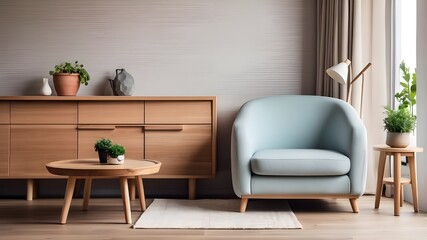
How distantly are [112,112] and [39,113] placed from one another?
0.57 m

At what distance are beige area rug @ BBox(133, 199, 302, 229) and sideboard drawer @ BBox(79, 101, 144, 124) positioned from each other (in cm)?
67

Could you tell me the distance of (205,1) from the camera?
4.93 m

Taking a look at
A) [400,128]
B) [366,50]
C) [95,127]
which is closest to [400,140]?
[400,128]

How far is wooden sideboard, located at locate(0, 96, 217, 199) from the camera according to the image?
4449 millimetres

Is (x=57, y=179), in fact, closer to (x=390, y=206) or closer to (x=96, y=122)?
(x=96, y=122)

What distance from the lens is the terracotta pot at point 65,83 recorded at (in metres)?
4.59

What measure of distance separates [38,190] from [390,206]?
2850mm

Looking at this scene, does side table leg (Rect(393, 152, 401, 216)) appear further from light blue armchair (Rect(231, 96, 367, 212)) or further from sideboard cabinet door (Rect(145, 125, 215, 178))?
sideboard cabinet door (Rect(145, 125, 215, 178))

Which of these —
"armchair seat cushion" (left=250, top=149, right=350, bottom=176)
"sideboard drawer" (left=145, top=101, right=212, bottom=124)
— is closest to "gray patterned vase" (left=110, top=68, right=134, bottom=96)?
"sideboard drawer" (left=145, top=101, right=212, bottom=124)

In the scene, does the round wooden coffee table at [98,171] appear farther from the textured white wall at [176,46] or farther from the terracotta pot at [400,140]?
the terracotta pot at [400,140]

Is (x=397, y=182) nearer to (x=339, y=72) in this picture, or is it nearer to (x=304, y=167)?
(x=304, y=167)

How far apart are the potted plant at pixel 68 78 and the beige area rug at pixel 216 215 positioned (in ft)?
3.75

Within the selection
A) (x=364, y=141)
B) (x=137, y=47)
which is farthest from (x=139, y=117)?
(x=364, y=141)

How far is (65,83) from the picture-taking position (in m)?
4.60
